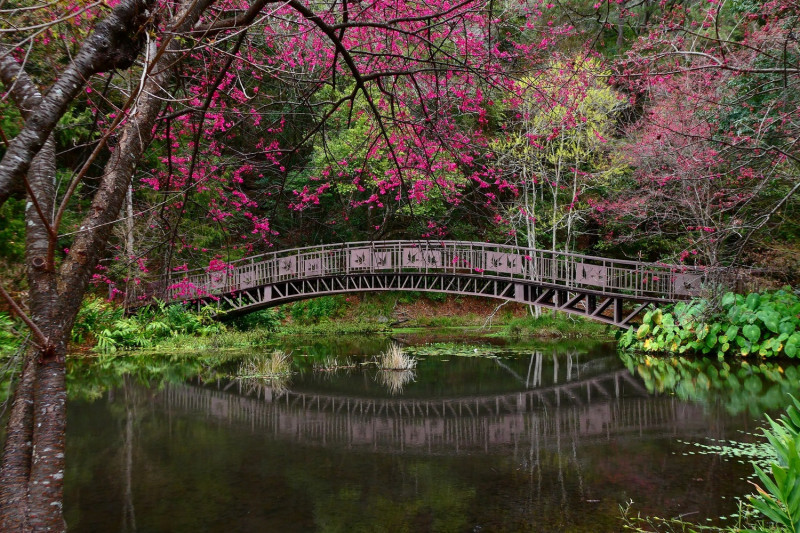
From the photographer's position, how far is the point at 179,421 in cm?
739

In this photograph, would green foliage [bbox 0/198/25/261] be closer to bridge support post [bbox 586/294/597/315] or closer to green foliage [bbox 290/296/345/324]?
bridge support post [bbox 586/294/597/315]

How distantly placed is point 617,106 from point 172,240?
1723cm

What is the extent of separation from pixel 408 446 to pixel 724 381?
5.97 meters

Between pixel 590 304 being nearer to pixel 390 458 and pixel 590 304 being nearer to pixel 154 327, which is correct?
pixel 390 458

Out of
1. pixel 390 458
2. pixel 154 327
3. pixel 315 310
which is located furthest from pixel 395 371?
pixel 315 310

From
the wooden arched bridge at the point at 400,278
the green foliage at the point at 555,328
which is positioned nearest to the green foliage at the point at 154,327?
the wooden arched bridge at the point at 400,278

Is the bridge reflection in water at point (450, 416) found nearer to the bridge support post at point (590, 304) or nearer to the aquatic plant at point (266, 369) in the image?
the aquatic plant at point (266, 369)

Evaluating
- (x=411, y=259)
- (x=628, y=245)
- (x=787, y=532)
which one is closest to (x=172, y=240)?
(x=787, y=532)

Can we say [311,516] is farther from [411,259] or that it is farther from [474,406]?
[411,259]

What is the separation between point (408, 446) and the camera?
637 centimetres

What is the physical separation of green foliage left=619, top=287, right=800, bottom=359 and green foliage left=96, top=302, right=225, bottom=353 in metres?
Answer: 10.8

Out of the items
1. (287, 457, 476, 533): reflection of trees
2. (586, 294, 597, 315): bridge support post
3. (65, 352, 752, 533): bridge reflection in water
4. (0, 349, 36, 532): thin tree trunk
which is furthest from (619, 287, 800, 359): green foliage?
(0, 349, 36, 532): thin tree trunk

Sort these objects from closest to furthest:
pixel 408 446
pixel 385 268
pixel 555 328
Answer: pixel 408 446, pixel 385 268, pixel 555 328

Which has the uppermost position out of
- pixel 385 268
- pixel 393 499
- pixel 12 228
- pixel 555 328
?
pixel 385 268
